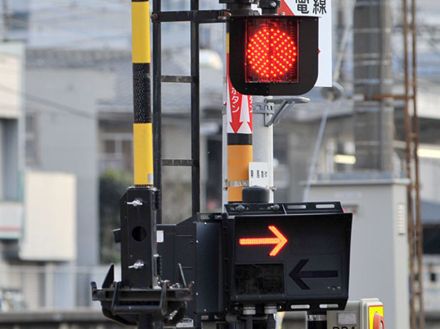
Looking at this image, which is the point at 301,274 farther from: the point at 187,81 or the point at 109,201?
the point at 109,201

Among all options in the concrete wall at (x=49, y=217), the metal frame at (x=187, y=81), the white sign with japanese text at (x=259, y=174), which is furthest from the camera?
the concrete wall at (x=49, y=217)

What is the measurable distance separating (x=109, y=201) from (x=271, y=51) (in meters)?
54.2

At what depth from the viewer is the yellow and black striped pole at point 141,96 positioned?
8750mm

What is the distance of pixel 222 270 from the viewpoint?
9.66 m

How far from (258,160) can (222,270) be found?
239 centimetres

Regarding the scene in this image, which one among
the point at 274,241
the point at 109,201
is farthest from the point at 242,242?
the point at 109,201

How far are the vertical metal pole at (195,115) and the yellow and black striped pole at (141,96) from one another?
224cm

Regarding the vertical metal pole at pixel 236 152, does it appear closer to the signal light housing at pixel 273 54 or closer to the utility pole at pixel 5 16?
the signal light housing at pixel 273 54

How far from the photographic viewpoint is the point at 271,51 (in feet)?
30.6

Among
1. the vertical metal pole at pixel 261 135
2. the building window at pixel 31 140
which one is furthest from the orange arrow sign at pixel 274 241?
the building window at pixel 31 140

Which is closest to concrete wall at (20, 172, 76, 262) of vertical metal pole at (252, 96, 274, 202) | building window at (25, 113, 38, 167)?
building window at (25, 113, 38, 167)

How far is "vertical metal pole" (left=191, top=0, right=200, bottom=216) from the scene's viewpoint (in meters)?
11.2

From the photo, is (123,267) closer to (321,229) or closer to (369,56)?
(321,229)

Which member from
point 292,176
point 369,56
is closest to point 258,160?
point 369,56
